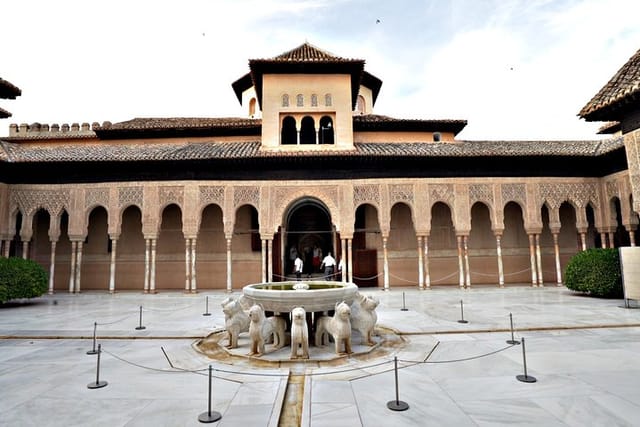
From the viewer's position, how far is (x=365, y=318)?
585 cm

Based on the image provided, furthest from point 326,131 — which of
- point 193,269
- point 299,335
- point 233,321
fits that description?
point 299,335

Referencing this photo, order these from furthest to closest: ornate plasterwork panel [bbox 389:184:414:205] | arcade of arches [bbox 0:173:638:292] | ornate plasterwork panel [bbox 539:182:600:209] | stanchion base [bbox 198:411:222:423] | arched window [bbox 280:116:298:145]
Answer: arched window [bbox 280:116:298:145]
ornate plasterwork panel [bbox 539:182:600:209]
ornate plasterwork panel [bbox 389:184:414:205]
arcade of arches [bbox 0:173:638:292]
stanchion base [bbox 198:411:222:423]

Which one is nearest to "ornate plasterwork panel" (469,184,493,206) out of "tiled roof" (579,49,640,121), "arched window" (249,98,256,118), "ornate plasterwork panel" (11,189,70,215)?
"tiled roof" (579,49,640,121)

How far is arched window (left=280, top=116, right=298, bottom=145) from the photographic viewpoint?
16672 mm

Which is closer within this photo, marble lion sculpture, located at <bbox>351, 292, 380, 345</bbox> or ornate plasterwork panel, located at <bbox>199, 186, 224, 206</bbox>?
marble lion sculpture, located at <bbox>351, 292, 380, 345</bbox>

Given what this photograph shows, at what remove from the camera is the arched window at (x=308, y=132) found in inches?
678

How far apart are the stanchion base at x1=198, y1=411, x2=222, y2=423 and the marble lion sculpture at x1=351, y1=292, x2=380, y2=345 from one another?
294 centimetres

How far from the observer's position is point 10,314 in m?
9.53

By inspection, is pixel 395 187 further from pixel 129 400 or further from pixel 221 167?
pixel 129 400

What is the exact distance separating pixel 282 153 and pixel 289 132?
8.80 ft

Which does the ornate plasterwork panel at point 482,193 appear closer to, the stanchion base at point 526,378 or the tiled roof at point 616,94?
the tiled roof at point 616,94

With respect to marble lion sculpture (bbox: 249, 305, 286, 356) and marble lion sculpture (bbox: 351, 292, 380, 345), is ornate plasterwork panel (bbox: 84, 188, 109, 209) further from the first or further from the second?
marble lion sculpture (bbox: 351, 292, 380, 345)

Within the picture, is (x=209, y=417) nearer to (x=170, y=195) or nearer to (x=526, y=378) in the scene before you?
(x=526, y=378)

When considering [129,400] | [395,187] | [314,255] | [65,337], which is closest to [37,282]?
[65,337]
